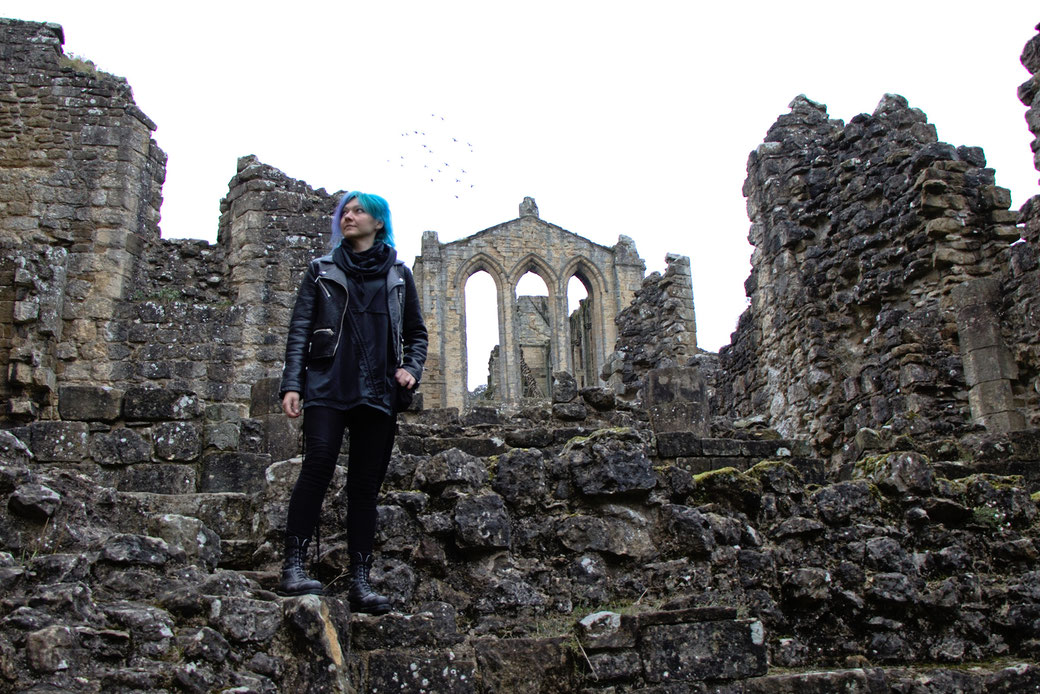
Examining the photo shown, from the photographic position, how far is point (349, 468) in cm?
359

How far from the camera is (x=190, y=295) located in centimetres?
1045

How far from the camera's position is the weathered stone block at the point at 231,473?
15.8 ft

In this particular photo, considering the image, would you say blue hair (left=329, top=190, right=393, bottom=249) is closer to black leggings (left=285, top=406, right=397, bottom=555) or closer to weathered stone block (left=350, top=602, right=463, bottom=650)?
black leggings (left=285, top=406, right=397, bottom=555)

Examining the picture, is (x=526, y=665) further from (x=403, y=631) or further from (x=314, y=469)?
(x=314, y=469)

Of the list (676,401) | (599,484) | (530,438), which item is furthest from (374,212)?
(676,401)

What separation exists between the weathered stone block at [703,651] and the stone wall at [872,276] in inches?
176

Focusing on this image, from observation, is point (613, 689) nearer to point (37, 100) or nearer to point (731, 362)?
point (731, 362)

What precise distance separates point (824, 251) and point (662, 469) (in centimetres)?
543

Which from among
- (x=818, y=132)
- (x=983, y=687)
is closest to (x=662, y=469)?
(x=983, y=687)

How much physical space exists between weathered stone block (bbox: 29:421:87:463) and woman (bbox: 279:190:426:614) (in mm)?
1730

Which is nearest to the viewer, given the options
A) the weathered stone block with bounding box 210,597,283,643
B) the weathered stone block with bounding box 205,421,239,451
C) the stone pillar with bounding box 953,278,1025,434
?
the weathered stone block with bounding box 210,597,283,643

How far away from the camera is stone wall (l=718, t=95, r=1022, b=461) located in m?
7.50

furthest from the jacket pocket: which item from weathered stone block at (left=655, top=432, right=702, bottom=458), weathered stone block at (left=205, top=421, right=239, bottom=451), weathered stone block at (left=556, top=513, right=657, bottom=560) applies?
weathered stone block at (left=655, top=432, right=702, bottom=458)

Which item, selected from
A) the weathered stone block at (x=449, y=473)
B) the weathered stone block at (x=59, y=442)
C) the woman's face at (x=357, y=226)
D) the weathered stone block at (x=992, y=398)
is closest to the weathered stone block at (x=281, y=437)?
the weathered stone block at (x=59, y=442)
